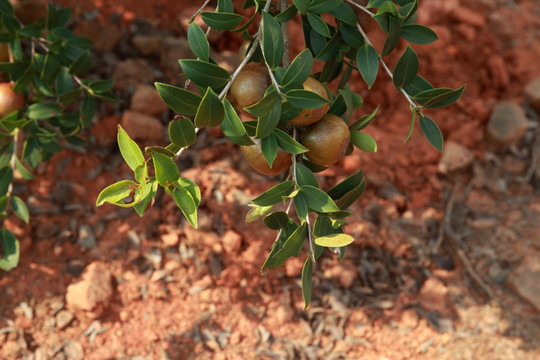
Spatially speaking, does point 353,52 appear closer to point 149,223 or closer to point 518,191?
point 149,223

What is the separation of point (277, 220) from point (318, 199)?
0.14m

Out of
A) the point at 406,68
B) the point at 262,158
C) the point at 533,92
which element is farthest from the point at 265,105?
the point at 533,92

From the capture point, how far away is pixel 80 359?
191 centimetres

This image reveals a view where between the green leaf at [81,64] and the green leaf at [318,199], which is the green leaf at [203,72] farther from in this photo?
the green leaf at [81,64]

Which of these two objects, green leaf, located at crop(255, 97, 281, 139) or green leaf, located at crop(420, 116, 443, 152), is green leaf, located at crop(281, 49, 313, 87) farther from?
green leaf, located at crop(420, 116, 443, 152)

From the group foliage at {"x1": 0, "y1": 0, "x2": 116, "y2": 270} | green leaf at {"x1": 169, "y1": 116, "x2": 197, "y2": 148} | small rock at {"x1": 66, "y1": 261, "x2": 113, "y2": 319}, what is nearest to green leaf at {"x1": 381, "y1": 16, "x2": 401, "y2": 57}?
green leaf at {"x1": 169, "y1": 116, "x2": 197, "y2": 148}

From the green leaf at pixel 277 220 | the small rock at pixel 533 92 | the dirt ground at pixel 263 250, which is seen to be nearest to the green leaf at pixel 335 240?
the green leaf at pixel 277 220

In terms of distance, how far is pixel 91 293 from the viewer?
78.9 inches

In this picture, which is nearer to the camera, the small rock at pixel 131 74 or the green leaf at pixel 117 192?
the green leaf at pixel 117 192

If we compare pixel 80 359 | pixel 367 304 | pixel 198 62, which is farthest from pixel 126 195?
pixel 367 304

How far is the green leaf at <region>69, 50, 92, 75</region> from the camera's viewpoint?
1.75m

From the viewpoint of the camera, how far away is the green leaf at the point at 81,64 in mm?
1754

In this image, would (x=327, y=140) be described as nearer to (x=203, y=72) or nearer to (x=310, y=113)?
(x=310, y=113)

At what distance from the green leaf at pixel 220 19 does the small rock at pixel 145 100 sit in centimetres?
139
